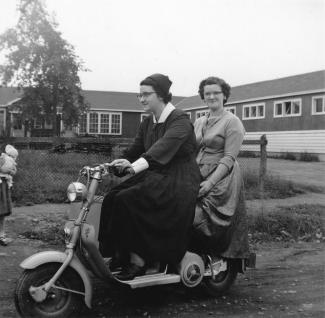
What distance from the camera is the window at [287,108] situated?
1114 inches

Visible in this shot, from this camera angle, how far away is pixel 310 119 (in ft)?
88.3

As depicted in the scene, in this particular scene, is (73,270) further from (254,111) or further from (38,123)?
(38,123)

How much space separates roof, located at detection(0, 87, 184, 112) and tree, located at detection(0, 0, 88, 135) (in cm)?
668

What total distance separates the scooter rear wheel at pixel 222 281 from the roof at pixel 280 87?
2329 centimetres

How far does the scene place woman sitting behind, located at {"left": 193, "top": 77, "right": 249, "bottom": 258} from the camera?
4344 millimetres

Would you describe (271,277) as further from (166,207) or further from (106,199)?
(106,199)

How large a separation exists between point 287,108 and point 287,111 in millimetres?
236

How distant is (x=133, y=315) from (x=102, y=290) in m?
0.72

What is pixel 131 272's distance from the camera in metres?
3.89

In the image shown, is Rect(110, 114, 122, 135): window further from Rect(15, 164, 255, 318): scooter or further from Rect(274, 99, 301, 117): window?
Rect(15, 164, 255, 318): scooter

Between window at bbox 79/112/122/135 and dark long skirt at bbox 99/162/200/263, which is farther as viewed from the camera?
window at bbox 79/112/122/135

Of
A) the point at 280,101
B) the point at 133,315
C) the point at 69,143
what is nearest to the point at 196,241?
the point at 133,315

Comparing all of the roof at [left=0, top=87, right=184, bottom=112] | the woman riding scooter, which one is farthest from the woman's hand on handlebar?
the roof at [left=0, top=87, right=184, bottom=112]

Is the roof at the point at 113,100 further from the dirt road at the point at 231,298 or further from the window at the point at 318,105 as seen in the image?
the dirt road at the point at 231,298
